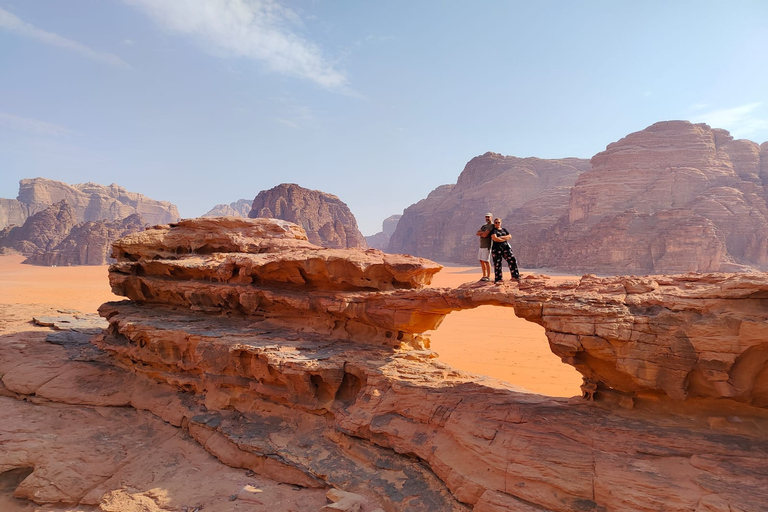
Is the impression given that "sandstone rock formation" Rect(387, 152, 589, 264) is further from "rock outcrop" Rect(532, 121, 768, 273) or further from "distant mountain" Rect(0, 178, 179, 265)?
"distant mountain" Rect(0, 178, 179, 265)

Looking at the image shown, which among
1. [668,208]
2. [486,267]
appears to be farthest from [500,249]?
[668,208]

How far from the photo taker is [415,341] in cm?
852

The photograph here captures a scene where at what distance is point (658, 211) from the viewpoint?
135 ft

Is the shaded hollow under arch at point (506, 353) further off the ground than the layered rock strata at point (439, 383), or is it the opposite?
the layered rock strata at point (439, 383)

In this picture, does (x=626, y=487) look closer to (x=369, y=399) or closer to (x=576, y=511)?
(x=576, y=511)

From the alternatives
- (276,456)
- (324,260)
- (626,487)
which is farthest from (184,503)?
(626,487)

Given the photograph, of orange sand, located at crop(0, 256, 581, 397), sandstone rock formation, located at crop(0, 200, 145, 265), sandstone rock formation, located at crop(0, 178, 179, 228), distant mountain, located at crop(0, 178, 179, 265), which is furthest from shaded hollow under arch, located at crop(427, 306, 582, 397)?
sandstone rock formation, located at crop(0, 178, 179, 228)

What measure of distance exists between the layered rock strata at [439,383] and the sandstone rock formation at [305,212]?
157 ft

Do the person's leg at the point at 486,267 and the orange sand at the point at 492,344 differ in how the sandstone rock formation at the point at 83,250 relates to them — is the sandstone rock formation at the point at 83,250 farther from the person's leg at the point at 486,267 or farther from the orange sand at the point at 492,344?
the person's leg at the point at 486,267

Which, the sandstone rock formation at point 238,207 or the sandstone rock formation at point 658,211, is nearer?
the sandstone rock formation at point 658,211

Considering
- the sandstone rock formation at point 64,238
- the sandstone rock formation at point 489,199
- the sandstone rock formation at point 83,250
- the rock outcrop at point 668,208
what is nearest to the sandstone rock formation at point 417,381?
the rock outcrop at point 668,208


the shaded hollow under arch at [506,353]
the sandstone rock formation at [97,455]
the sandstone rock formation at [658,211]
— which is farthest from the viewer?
the sandstone rock formation at [658,211]

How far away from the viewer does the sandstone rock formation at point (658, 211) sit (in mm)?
37938

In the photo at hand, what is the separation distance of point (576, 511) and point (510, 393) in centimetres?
209
